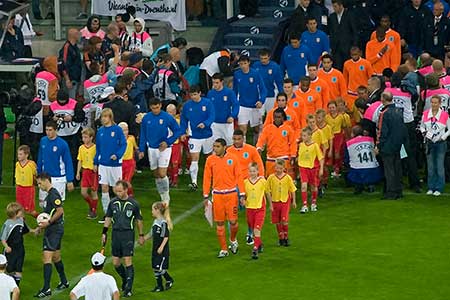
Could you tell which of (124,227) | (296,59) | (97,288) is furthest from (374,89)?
(97,288)

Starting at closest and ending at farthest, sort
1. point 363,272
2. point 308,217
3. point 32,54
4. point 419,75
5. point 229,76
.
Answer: point 363,272 < point 308,217 < point 419,75 < point 229,76 < point 32,54

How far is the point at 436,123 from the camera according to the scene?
25359 millimetres

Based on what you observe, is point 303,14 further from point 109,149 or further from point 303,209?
point 109,149

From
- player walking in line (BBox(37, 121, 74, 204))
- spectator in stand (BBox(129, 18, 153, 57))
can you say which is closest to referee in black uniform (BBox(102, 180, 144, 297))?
player walking in line (BBox(37, 121, 74, 204))

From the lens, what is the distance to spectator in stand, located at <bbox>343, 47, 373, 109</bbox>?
93.8 feet

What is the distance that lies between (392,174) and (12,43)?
9951mm

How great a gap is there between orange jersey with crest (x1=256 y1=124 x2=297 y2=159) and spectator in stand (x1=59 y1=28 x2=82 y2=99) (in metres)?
6.10

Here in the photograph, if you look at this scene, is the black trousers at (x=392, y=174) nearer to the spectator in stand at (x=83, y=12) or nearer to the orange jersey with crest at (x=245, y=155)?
the orange jersey with crest at (x=245, y=155)

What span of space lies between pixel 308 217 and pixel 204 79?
228 inches

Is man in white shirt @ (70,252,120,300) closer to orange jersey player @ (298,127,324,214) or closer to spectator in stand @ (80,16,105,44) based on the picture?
orange jersey player @ (298,127,324,214)

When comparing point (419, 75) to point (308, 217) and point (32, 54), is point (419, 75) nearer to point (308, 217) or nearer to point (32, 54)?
point (308, 217)

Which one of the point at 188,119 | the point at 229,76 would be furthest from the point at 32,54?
the point at 188,119

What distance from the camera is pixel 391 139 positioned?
25312 mm

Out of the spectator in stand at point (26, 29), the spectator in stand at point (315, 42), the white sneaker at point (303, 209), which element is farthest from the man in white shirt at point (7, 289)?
the spectator in stand at point (26, 29)
